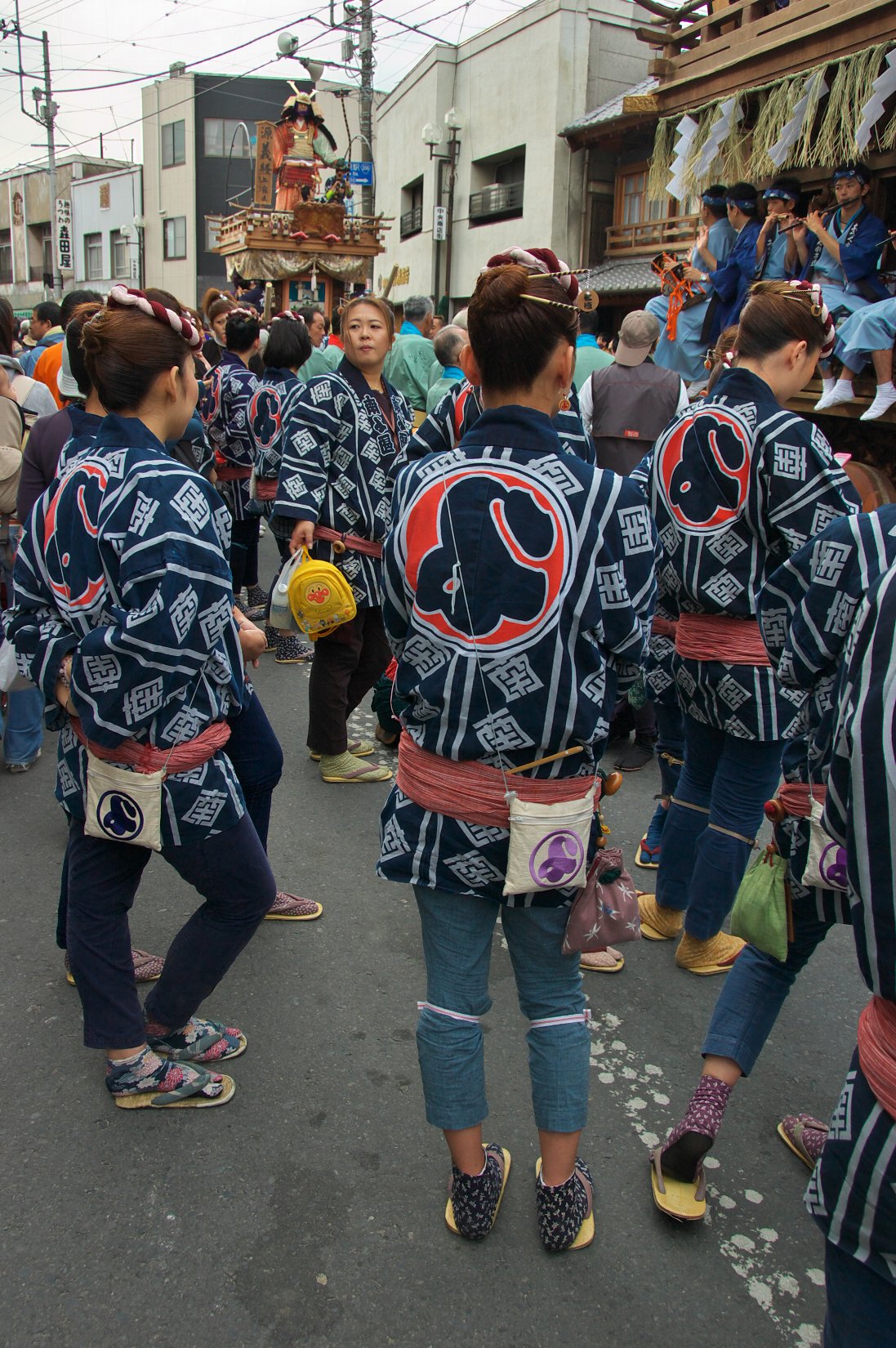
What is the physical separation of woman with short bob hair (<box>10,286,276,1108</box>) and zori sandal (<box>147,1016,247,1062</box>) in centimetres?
10

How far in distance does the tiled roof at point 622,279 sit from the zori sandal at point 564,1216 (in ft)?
41.6

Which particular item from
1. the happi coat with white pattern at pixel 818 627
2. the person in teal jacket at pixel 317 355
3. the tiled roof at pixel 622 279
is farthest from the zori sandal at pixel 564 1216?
the tiled roof at pixel 622 279

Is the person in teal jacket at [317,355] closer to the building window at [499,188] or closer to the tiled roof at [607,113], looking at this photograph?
the tiled roof at [607,113]

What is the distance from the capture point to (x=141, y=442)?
1.97 meters

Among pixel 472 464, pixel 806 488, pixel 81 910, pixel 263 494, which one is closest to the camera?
pixel 472 464

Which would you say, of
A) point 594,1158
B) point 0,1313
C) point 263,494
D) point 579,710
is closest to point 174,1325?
point 0,1313

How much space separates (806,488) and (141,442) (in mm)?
1578

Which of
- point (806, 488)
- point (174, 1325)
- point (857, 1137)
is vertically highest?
point (806, 488)

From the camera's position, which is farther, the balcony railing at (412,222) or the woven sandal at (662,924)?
the balcony railing at (412,222)

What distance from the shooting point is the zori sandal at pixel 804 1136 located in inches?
85.1

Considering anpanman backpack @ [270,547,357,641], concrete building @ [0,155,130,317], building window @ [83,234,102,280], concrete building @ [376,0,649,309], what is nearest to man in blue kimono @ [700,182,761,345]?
anpanman backpack @ [270,547,357,641]

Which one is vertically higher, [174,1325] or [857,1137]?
[857,1137]

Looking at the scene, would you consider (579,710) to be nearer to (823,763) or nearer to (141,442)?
(823,763)

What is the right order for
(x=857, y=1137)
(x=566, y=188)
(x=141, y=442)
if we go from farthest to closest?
(x=566, y=188) < (x=141, y=442) < (x=857, y=1137)
